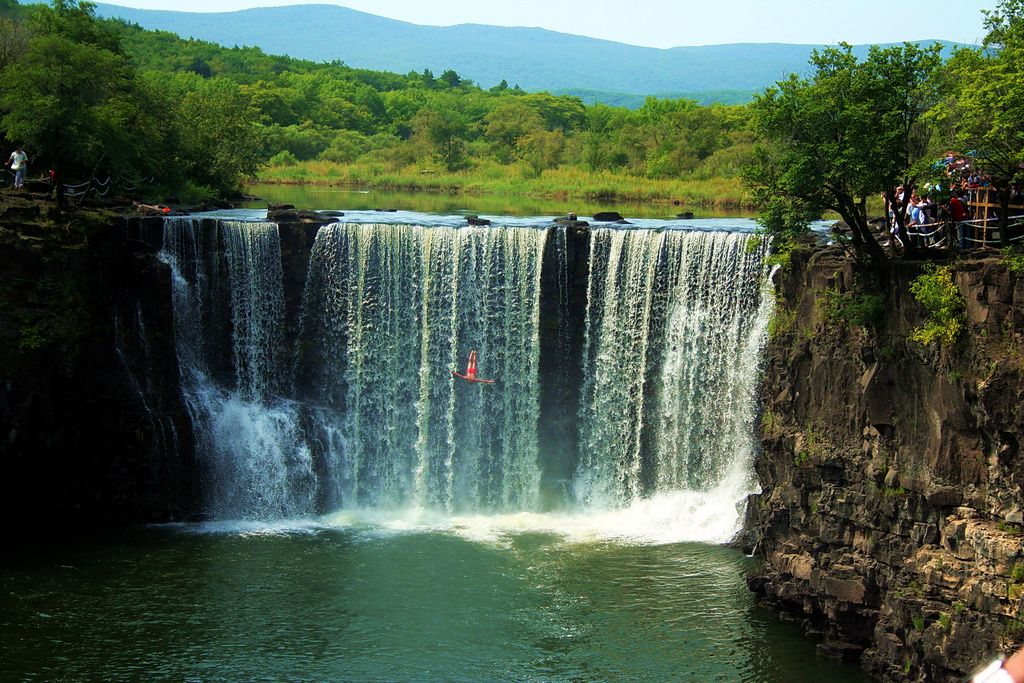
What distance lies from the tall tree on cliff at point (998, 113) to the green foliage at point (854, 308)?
95.8 inches

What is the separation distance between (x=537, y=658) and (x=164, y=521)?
37.6 ft

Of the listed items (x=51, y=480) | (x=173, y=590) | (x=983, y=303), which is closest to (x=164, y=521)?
(x=51, y=480)

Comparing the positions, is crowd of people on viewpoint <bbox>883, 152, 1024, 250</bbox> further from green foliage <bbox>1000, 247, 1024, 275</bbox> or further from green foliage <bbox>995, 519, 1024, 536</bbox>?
green foliage <bbox>995, 519, 1024, 536</bbox>

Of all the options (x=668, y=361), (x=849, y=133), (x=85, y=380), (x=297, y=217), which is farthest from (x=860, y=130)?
(x=85, y=380)

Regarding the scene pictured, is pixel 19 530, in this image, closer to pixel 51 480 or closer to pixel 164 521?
pixel 51 480

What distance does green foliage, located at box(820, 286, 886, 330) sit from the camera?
73.3 feet

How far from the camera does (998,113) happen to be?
1925 cm

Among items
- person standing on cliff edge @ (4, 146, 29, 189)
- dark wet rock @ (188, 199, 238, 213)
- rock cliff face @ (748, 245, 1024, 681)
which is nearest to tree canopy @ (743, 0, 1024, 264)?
rock cliff face @ (748, 245, 1024, 681)

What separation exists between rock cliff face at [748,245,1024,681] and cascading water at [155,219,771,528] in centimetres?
519

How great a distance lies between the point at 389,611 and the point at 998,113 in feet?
45.7

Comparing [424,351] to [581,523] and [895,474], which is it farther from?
[895,474]

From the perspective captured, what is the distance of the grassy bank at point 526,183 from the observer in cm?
5522

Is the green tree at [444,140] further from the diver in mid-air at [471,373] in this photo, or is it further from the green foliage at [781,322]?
the green foliage at [781,322]

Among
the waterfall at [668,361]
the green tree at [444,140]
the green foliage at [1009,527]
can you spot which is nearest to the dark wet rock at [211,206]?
the waterfall at [668,361]
